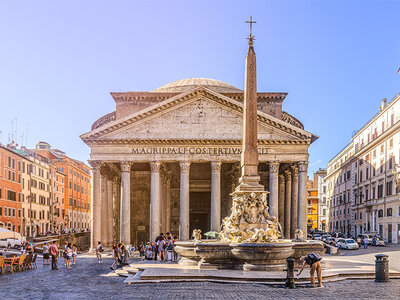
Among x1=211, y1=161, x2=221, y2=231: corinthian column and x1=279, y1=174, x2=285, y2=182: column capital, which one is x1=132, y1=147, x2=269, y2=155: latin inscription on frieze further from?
x1=279, y1=174, x2=285, y2=182: column capital

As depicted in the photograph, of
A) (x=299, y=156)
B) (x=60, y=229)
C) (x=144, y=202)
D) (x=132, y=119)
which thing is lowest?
(x=60, y=229)

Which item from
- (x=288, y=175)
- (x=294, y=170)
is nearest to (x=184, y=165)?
(x=294, y=170)

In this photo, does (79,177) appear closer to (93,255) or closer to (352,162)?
(352,162)

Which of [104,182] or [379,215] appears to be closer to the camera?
[104,182]

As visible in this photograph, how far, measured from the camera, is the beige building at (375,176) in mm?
49688

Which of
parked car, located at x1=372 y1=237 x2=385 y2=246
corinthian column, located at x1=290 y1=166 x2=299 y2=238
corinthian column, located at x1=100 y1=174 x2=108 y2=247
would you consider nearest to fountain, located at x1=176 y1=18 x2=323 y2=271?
corinthian column, located at x1=100 y1=174 x2=108 y2=247

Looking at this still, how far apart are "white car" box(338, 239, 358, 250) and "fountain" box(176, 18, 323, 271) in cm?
2766

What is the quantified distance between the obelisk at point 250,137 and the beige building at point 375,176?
106 feet

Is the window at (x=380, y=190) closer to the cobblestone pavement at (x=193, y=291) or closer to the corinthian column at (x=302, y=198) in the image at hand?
the corinthian column at (x=302, y=198)

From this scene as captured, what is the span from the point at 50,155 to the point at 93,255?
45994 mm

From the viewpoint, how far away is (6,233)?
38.7m

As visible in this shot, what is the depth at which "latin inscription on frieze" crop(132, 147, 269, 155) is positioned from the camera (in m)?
38.5

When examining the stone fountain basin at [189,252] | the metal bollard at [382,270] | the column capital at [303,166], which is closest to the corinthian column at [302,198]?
the column capital at [303,166]

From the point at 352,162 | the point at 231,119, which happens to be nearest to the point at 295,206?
the point at 231,119
